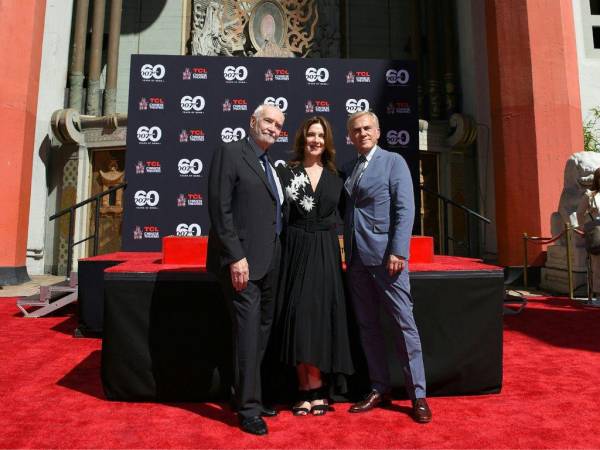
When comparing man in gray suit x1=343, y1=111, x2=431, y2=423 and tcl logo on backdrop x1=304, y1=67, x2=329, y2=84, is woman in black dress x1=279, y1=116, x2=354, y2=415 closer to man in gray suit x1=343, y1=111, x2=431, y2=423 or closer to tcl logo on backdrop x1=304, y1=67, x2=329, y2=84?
man in gray suit x1=343, y1=111, x2=431, y2=423

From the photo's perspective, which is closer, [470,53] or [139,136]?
[139,136]

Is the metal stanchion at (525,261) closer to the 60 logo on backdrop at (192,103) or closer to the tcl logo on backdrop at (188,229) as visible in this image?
the tcl logo on backdrop at (188,229)

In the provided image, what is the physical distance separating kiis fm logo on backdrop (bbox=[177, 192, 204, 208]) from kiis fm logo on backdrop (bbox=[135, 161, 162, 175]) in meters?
0.57

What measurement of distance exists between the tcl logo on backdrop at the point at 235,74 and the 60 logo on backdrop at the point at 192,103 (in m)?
0.57

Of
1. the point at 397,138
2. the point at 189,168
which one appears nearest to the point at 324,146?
the point at 189,168

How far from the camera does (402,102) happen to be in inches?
286

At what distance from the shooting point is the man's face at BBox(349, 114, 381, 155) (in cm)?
230

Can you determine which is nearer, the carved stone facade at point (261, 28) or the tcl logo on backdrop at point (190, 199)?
the tcl logo on backdrop at point (190, 199)

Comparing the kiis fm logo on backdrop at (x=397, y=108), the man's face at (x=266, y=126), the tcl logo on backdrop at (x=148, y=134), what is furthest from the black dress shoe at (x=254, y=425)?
the kiis fm logo on backdrop at (x=397, y=108)

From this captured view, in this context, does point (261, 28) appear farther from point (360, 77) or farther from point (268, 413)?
point (268, 413)

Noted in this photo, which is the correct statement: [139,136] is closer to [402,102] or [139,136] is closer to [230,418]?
[402,102]

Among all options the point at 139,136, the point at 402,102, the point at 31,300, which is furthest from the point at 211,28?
the point at 31,300

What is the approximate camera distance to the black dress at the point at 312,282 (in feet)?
7.12

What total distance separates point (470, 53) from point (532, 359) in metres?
8.68
